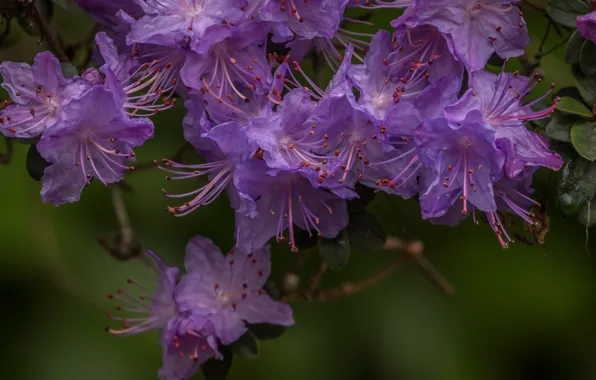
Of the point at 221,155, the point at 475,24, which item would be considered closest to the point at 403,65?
the point at 475,24

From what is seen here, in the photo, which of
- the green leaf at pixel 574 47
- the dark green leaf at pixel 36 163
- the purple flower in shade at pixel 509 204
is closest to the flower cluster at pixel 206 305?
the dark green leaf at pixel 36 163

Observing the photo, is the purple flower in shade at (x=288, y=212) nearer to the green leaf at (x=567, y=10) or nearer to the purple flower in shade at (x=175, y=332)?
the purple flower in shade at (x=175, y=332)

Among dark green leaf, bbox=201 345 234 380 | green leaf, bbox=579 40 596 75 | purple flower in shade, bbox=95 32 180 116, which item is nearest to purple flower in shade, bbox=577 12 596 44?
green leaf, bbox=579 40 596 75

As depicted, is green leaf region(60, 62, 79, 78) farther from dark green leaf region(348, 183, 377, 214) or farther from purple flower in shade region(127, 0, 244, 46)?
dark green leaf region(348, 183, 377, 214)

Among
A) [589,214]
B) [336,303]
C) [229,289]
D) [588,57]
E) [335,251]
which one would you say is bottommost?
[336,303]

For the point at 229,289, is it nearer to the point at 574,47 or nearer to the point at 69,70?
the point at 69,70

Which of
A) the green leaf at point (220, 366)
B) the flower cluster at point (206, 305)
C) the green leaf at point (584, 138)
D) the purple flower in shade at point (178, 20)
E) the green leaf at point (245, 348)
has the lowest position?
the green leaf at point (220, 366)
